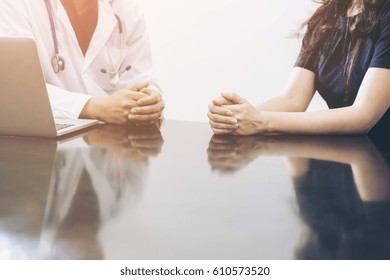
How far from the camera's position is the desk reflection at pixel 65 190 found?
40 cm

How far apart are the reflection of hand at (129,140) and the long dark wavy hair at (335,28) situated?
674mm

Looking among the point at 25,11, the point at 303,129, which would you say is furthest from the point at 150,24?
the point at 303,129

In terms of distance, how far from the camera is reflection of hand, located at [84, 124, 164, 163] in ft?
2.60

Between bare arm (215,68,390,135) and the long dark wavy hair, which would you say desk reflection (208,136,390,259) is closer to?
bare arm (215,68,390,135)

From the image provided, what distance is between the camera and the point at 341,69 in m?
1.43

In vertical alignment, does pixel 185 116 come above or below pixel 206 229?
below

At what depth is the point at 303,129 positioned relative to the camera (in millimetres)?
1021

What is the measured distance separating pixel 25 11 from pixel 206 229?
48.6 inches

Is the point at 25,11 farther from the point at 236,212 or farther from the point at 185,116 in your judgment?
the point at 236,212

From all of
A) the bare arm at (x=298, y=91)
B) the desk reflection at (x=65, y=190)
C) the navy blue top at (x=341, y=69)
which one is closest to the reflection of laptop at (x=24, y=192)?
the desk reflection at (x=65, y=190)

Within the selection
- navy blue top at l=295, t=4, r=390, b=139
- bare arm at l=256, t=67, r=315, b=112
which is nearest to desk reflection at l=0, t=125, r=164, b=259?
bare arm at l=256, t=67, r=315, b=112

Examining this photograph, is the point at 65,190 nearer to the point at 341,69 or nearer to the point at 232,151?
the point at 232,151

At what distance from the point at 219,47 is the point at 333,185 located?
1201mm

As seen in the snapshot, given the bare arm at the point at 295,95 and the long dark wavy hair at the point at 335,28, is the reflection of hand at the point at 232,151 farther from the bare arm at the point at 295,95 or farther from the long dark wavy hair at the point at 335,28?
the long dark wavy hair at the point at 335,28
